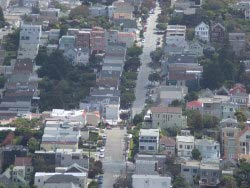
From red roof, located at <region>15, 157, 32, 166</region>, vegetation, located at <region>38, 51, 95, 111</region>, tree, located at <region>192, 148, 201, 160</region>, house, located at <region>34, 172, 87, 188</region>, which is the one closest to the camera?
house, located at <region>34, 172, 87, 188</region>

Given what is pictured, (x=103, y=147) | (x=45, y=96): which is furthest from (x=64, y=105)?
(x=103, y=147)

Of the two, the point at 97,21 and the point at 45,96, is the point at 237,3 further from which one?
the point at 45,96

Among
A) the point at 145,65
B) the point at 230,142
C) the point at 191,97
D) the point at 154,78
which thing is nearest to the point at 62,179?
the point at 230,142

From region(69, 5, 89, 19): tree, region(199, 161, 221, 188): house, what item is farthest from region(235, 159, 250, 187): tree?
region(69, 5, 89, 19): tree

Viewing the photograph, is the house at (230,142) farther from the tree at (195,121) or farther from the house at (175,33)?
the house at (175,33)

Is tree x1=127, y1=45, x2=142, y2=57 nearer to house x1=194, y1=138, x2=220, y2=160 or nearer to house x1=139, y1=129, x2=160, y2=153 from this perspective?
house x1=139, y1=129, x2=160, y2=153

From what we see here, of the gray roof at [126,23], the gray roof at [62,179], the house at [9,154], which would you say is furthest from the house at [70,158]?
the gray roof at [126,23]
